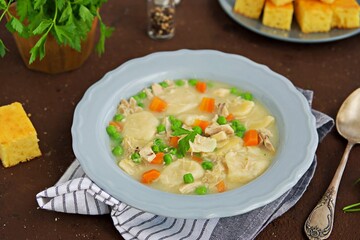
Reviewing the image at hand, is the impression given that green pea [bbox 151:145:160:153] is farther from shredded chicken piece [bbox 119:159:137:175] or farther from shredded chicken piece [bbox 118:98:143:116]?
shredded chicken piece [bbox 118:98:143:116]

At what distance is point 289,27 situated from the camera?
10.0ft

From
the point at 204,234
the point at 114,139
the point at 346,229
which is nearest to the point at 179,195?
the point at 204,234

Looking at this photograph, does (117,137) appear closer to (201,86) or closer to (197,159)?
(197,159)

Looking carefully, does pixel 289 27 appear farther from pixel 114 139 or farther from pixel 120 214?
pixel 120 214

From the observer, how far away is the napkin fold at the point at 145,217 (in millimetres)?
2133

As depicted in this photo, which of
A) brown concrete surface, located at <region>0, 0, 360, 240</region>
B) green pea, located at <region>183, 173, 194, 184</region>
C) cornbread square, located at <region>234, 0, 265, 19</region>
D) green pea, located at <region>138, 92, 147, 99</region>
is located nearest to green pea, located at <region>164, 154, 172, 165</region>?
green pea, located at <region>183, 173, 194, 184</region>

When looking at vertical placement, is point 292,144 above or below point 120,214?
above

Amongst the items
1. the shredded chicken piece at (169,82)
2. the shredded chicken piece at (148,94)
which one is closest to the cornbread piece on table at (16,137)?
the shredded chicken piece at (148,94)

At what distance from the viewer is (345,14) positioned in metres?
2.99

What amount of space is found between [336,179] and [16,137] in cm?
125

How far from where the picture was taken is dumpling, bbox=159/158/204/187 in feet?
7.17

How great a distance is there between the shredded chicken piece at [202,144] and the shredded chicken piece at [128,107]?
1.11ft

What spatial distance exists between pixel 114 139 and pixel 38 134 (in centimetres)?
39

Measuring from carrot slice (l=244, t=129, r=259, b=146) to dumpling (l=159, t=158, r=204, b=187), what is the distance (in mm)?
229
